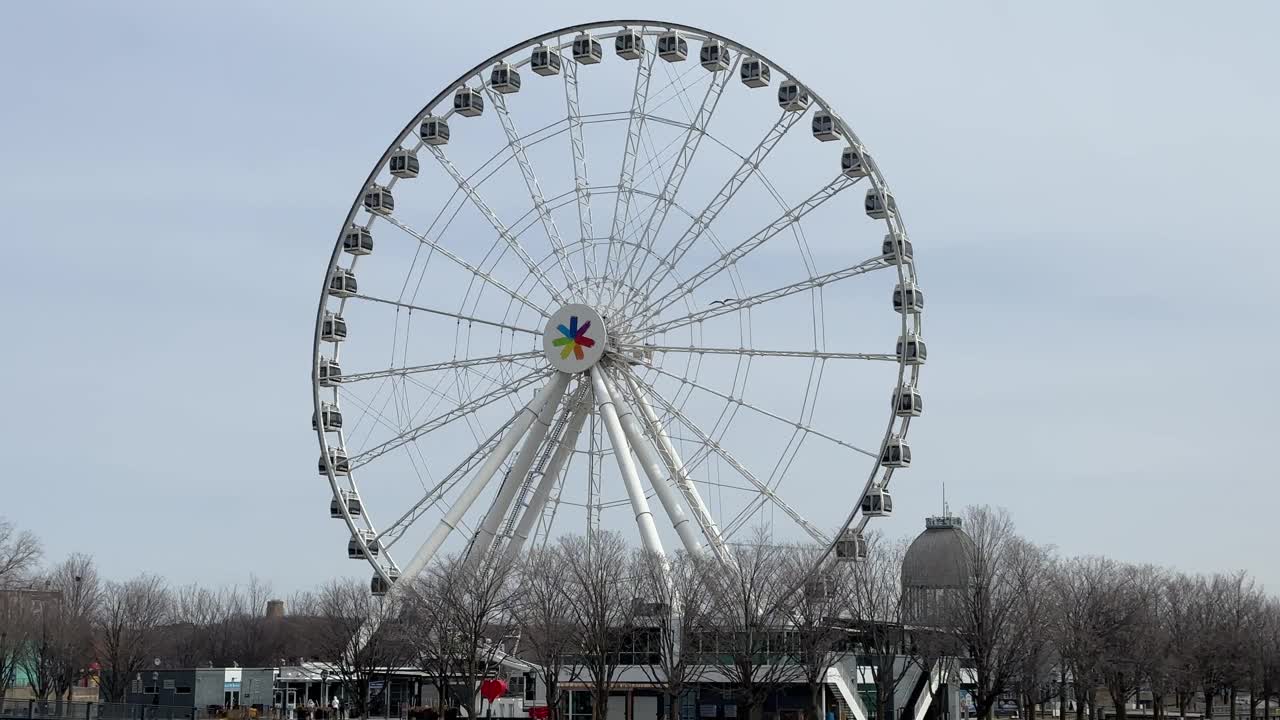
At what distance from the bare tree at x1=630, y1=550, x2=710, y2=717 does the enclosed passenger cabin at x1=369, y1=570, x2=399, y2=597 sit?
10110 mm

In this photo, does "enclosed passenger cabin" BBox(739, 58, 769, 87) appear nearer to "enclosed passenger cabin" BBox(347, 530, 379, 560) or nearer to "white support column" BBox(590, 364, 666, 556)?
"white support column" BBox(590, 364, 666, 556)

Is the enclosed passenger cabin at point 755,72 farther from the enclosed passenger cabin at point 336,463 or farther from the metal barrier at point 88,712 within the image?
the metal barrier at point 88,712

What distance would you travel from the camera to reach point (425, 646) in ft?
244

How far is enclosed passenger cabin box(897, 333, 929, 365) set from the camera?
193 ft

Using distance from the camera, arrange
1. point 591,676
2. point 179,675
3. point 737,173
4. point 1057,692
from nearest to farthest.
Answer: point 737,173 < point 591,676 < point 1057,692 < point 179,675

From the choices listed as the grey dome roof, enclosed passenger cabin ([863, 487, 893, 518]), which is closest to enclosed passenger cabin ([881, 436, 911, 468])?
enclosed passenger cabin ([863, 487, 893, 518])

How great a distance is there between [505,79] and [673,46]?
23.3ft

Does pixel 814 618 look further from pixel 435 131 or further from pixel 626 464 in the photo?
pixel 435 131

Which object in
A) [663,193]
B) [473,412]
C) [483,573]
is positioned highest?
[663,193]

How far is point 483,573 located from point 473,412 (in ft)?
26.9

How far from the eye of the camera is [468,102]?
63344mm

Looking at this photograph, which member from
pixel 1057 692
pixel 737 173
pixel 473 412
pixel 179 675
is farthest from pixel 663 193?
pixel 179 675

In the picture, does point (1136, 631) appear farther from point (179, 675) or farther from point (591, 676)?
point (179, 675)

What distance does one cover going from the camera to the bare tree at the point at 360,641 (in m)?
70.1
